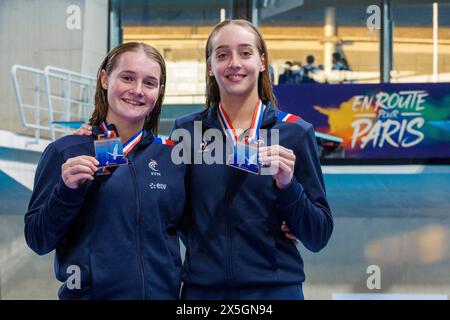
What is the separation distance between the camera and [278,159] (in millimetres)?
1473

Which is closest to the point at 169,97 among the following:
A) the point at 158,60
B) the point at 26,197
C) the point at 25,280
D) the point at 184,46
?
the point at 184,46

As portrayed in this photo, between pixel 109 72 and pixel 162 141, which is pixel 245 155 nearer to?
pixel 162 141

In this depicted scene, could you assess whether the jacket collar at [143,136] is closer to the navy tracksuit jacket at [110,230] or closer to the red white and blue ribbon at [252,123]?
the navy tracksuit jacket at [110,230]

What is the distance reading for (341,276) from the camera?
3.91m

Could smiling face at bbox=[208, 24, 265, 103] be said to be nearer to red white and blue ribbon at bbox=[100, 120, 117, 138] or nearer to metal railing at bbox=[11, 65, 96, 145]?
red white and blue ribbon at bbox=[100, 120, 117, 138]

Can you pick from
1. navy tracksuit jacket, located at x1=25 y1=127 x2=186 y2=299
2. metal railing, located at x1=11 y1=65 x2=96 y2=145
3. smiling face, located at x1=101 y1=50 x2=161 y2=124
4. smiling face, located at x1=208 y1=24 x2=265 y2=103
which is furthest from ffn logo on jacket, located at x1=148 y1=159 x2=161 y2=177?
metal railing, located at x1=11 y1=65 x2=96 y2=145

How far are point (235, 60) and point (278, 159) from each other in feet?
0.95

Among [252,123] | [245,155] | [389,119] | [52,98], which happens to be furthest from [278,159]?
[52,98]

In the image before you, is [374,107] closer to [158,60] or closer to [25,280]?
[25,280]

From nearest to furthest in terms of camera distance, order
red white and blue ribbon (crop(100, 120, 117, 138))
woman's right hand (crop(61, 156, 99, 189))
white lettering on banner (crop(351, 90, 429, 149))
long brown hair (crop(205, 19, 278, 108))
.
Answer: woman's right hand (crop(61, 156, 99, 189)) → red white and blue ribbon (crop(100, 120, 117, 138)) → long brown hair (crop(205, 19, 278, 108)) → white lettering on banner (crop(351, 90, 429, 149))

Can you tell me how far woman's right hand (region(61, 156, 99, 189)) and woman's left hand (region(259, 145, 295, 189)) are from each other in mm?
346

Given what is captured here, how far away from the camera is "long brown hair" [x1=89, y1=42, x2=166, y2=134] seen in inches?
64.9
